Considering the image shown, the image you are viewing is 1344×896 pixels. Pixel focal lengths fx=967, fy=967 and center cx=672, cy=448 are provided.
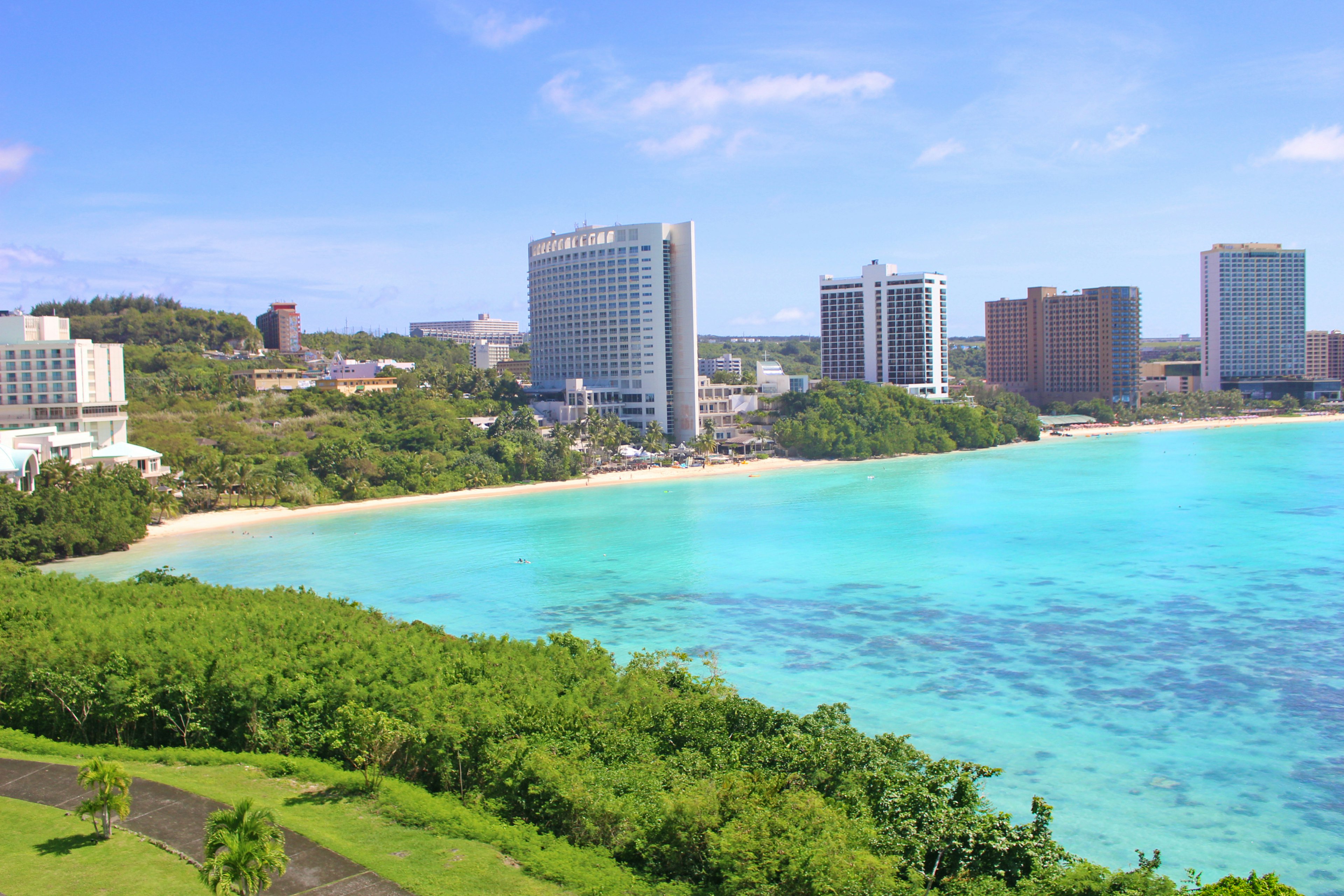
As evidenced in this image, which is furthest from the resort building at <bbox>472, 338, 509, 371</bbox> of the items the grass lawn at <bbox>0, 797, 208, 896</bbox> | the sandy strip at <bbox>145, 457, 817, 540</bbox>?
the grass lawn at <bbox>0, 797, 208, 896</bbox>

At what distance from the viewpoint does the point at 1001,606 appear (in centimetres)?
3200

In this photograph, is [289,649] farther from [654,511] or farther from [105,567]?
[654,511]

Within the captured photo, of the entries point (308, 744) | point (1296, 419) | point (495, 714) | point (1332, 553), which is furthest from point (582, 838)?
point (1296, 419)

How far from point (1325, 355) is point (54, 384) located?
163m

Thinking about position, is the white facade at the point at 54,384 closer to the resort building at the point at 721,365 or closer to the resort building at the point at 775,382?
the resort building at the point at 775,382

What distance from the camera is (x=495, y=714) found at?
14719 mm

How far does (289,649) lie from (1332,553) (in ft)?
131

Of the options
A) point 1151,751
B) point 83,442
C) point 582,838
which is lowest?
point 1151,751

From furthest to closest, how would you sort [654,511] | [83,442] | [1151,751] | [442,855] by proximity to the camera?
[654,511], [83,442], [1151,751], [442,855]

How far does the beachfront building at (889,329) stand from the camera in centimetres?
10694

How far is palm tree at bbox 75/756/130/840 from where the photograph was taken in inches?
459

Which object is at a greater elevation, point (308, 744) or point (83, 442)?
point (83, 442)

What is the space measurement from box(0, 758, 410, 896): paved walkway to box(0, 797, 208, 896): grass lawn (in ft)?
0.92

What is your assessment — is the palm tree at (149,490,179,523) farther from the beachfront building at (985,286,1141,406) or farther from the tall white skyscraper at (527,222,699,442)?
the beachfront building at (985,286,1141,406)
